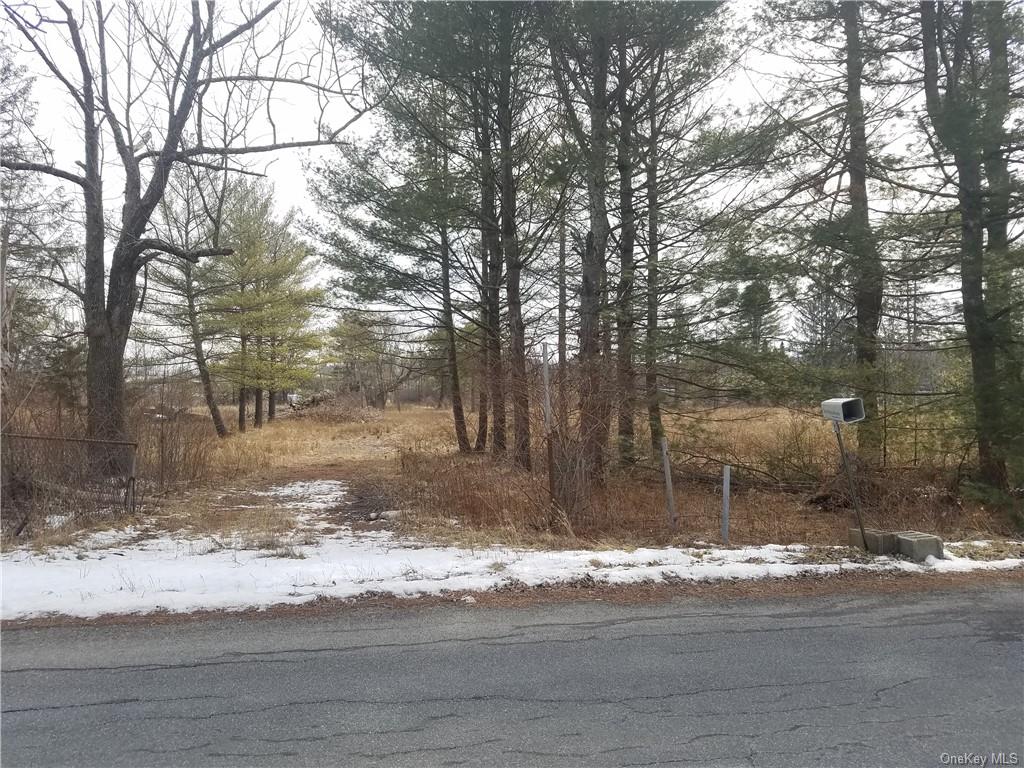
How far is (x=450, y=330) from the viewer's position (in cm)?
1447

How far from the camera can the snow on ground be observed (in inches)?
180

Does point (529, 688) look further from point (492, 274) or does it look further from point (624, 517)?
point (492, 274)

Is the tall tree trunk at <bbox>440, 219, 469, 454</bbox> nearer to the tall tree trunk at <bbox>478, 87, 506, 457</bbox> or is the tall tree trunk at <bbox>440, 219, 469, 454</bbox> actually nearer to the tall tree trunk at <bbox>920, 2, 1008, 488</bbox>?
the tall tree trunk at <bbox>478, 87, 506, 457</bbox>

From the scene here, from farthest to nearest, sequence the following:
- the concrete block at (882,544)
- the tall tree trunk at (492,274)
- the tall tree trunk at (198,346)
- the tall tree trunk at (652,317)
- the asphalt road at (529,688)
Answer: the tall tree trunk at (198,346) < the tall tree trunk at (652,317) < the tall tree trunk at (492,274) < the concrete block at (882,544) < the asphalt road at (529,688)

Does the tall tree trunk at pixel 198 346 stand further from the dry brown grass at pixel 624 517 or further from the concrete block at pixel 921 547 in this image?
the concrete block at pixel 921 547

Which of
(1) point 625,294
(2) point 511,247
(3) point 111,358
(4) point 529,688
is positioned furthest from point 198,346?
(4) point 529,688

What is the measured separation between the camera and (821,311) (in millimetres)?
11281

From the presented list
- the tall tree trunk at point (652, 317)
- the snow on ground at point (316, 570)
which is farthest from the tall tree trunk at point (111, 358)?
the tall tree trunk at point (652, 317)

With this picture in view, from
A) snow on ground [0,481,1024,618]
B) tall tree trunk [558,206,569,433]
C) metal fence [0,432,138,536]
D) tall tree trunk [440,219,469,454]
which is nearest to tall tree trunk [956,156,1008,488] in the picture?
snow on ground [0,481,1024,618]

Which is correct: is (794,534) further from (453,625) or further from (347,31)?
(347,31)

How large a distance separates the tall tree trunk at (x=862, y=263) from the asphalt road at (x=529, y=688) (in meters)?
5.73

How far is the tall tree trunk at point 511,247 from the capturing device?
788cm

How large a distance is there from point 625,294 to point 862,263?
3.73 m

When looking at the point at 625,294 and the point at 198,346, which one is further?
the point at 198,346
